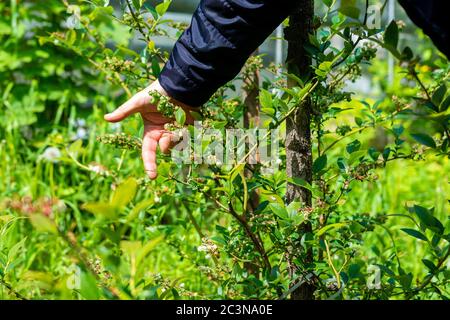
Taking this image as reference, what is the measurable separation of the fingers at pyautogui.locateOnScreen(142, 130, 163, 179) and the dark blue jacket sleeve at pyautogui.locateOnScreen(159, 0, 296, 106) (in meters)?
0.14

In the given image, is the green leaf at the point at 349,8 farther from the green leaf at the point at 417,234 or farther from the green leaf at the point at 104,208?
the green leaf at the point at 104,208

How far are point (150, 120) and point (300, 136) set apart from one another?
327 mm

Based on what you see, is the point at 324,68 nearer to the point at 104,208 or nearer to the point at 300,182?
the point at 300,182

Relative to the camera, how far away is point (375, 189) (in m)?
Result: 3.05

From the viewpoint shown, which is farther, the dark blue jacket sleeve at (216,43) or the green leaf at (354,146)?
the green leaf at (354,146)

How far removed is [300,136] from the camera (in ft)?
4.64

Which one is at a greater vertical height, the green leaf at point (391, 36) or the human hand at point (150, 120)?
the green leaf at point (391, 36)

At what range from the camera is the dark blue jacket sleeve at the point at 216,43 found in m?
1.19

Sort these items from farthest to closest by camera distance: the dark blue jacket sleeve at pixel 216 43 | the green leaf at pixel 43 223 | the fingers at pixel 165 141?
the fingers at pixel 165 141
the dark blue jacket sleeve at pixel 216 43
the green leaf at pixel 43 223

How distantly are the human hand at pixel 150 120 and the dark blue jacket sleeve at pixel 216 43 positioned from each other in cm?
5

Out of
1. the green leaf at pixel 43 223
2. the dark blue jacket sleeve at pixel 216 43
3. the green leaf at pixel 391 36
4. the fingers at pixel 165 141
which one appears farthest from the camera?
the fingers at pixel 165 141

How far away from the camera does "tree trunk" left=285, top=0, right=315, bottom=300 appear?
1377 mm

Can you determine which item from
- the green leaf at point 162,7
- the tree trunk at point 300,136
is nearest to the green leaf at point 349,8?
the tree trunk at point 300,136
